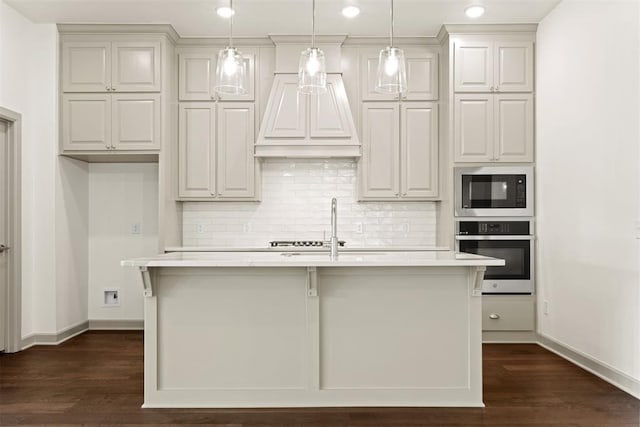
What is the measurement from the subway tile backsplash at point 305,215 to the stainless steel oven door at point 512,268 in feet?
2.60

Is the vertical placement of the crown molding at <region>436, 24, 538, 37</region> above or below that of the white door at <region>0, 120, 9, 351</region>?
above

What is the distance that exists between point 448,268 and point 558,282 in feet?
6.06

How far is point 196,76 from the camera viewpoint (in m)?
5.07

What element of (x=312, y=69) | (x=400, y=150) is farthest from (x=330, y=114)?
(x=312, y=69)

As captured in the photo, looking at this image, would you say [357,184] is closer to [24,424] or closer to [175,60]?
[175,60]

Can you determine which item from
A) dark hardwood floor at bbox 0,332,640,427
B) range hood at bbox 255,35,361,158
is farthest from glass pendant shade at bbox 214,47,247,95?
range hood at bbox 255,35,361,158

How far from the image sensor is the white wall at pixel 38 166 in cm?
457

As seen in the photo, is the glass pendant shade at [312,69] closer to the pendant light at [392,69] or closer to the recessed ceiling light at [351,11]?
the pendant light at [392,69]

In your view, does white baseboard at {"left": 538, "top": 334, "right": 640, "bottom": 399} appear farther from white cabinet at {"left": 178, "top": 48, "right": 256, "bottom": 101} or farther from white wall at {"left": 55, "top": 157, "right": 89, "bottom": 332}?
white wall at {"left": 55, "top": 157, "right": 89, "bottom": 332}

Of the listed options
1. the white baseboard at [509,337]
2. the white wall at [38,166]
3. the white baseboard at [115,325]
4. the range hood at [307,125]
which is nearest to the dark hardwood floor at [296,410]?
the white baseboard at [509,337]

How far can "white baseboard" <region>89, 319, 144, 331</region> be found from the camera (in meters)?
5.31

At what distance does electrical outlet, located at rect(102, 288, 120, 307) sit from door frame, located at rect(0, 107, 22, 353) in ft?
3.14

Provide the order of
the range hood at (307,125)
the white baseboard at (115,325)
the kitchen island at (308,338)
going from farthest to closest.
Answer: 1. the white baseboard at (115,325)
2. the range hood at (307,125)
3. the kitchen island at (308,338)

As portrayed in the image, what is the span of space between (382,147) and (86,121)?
2.85m
